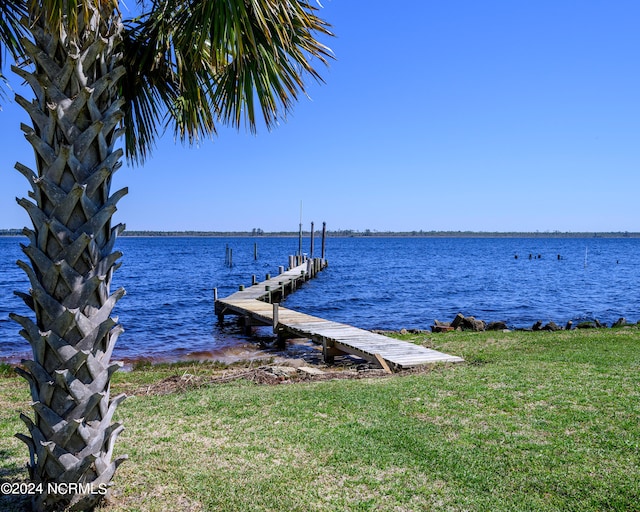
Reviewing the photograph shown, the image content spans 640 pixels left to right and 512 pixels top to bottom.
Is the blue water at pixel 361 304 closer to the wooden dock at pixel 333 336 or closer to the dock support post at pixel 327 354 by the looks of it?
the wooden dock at pixel 333 336

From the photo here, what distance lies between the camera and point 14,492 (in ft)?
A: 15.8

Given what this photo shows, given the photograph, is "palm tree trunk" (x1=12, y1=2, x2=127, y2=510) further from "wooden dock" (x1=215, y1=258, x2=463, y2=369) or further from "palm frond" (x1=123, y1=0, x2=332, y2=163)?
"wooden dock" (x1=215, y1=258, x2=463, y2=369)

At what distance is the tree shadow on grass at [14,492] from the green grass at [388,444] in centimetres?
3

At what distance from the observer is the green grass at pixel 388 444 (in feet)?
16.3

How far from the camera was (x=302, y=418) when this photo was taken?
734 centimetres

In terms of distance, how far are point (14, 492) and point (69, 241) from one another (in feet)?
8.51

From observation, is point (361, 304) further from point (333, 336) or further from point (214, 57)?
point (214, 57)

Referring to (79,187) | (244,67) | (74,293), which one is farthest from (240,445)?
(244,67)

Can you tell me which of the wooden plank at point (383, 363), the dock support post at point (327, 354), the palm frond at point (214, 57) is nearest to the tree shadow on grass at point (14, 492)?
the palm frond at point (214, 57)

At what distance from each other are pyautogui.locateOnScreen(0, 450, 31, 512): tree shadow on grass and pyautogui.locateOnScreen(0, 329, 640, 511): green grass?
3 cm

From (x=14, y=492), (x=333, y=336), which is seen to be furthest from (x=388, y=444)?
(x=333, y=336)

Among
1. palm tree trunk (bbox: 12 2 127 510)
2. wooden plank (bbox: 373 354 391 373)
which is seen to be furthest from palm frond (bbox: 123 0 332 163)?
wooden plank (bbox: 373 354 391 373)

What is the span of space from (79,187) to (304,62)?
2.39 metres

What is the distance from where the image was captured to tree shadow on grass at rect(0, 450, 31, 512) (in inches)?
181
